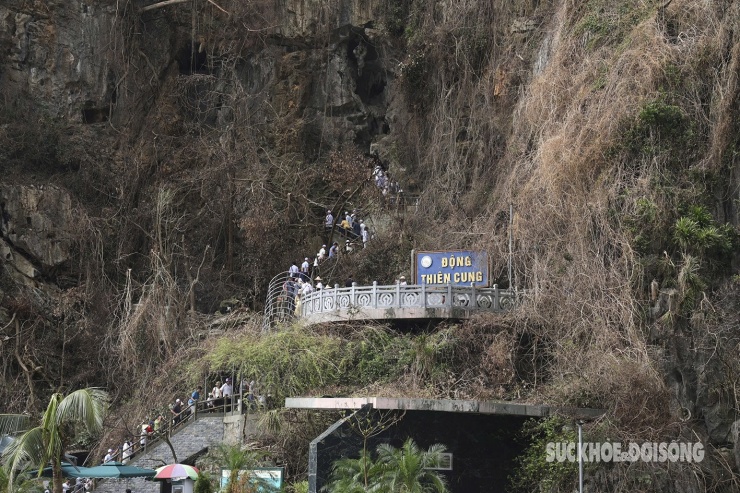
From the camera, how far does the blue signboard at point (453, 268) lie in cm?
2695

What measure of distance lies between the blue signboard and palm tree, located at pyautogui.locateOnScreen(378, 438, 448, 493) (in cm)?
531

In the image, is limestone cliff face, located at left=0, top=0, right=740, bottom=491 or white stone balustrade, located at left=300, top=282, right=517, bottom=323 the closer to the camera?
limestone cliff face, located at left=0, top=0, right=740, bottom=491

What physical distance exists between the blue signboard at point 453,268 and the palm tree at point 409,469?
17.4ft

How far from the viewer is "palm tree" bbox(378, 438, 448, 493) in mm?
20438

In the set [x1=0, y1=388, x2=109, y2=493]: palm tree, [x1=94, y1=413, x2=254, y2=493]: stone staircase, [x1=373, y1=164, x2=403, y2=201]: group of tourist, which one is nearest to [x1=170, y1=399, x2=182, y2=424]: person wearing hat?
[x1=94, y1=413, x2=254, y2=493]: stone staircase

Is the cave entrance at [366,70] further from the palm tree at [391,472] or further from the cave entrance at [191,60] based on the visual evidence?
the palm tree at [391,472]

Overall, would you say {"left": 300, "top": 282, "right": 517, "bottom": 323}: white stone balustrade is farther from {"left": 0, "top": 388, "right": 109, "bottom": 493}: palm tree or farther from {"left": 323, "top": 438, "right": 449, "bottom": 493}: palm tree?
{"left": 0, "top": 388, "right": 109, "bottom": 493}: palm tree

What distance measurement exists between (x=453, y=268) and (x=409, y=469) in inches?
296

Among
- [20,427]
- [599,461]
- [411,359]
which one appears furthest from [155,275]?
[599,461]

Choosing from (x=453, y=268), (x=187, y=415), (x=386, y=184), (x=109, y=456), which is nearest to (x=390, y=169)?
(x=386, y=184)

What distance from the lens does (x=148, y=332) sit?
32281mm

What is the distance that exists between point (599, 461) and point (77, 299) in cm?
1799

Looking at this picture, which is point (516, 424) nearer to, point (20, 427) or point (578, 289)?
point (578, 289)

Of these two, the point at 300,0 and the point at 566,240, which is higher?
the point at 300,0
